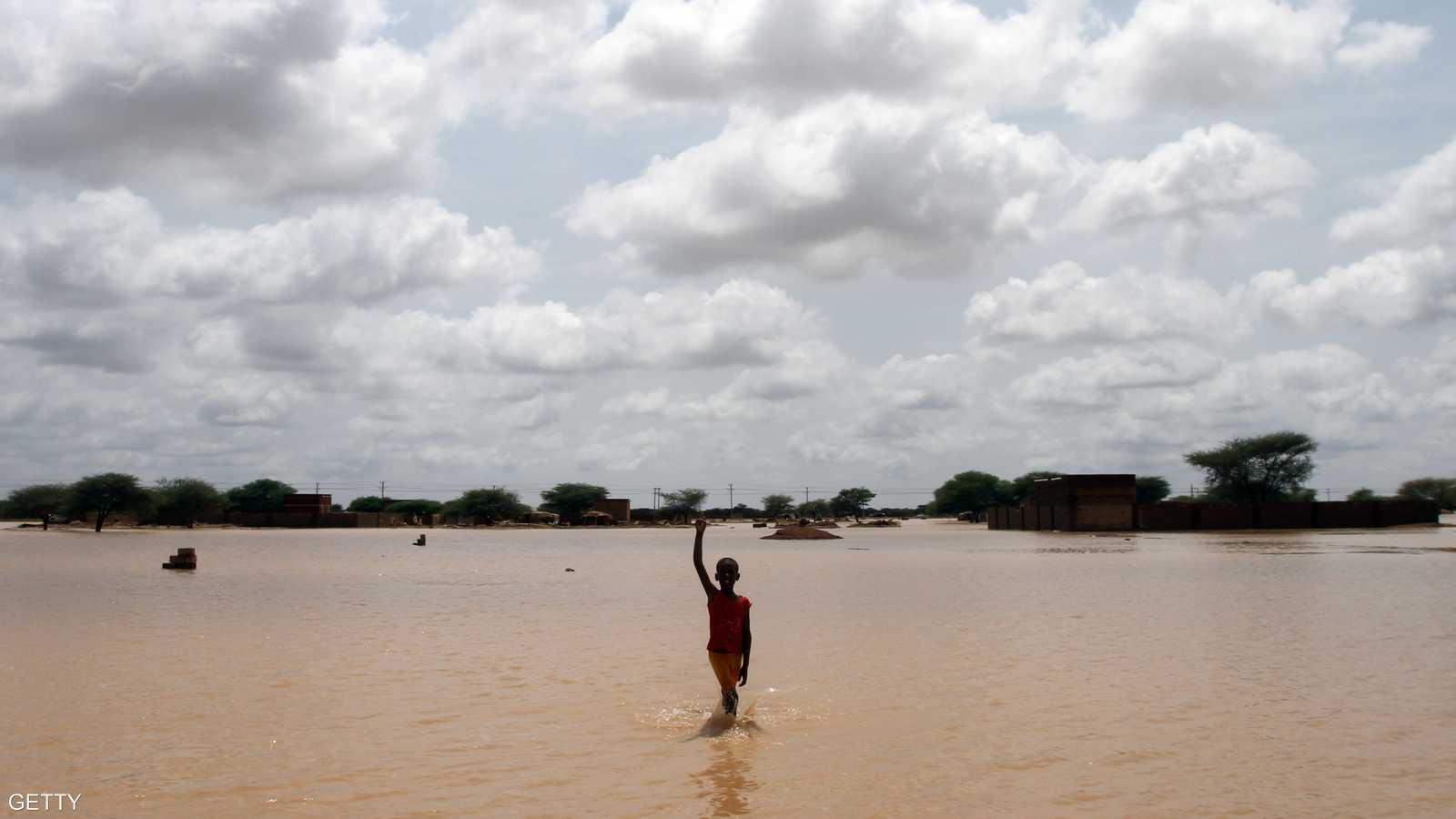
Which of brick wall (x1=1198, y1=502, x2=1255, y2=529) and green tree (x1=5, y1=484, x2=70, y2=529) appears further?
green tree (x1=5, y1=484, x2=70, y2=529)

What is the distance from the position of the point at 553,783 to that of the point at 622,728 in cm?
239

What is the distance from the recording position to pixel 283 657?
1681cm

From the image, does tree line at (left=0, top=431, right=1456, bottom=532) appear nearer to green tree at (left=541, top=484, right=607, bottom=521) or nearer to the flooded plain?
green tree at (left=541, top=484, right=607, bottom=521)

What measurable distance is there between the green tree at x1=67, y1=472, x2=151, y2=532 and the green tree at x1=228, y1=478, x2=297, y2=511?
147 feet

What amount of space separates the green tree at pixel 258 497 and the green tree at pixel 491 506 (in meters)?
24.1

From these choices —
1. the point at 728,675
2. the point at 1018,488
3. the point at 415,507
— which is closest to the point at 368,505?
the point at 415,507

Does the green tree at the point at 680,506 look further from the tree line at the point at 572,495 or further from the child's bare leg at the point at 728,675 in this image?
the child's bare leg at the point at 728,675

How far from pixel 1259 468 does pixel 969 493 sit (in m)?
71.7

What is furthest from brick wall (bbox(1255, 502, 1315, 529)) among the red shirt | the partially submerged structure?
the red shirt
